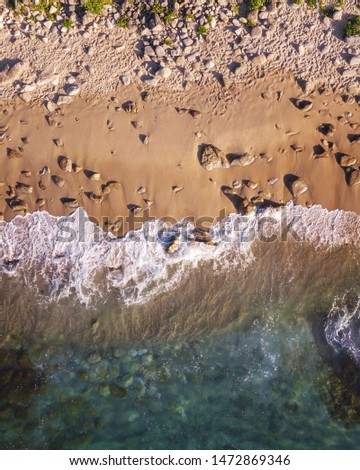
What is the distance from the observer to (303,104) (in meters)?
10.1

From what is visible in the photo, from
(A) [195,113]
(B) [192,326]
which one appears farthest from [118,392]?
(A) [195,113]

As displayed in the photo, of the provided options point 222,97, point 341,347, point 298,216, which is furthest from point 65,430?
point 222,97

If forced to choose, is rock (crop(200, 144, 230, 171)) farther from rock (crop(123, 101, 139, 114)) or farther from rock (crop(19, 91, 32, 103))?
rock (crop(19, 91, 32, 103))

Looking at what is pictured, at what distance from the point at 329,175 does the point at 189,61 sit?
4599mm

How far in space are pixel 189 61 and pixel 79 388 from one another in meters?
8.72

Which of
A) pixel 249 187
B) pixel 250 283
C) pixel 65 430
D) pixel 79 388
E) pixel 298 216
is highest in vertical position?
pixel 249 187

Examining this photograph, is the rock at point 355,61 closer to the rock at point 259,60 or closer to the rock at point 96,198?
the rock at point 259,60

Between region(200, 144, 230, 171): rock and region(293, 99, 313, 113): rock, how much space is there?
2.31m

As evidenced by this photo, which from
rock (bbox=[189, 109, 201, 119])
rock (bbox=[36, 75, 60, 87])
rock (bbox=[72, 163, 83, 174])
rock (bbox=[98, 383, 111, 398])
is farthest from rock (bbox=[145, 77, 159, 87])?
A: rock (bbox=[98, 383, 111, 398])

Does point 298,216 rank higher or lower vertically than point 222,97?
lower

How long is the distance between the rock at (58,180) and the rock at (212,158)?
11.7 feet
